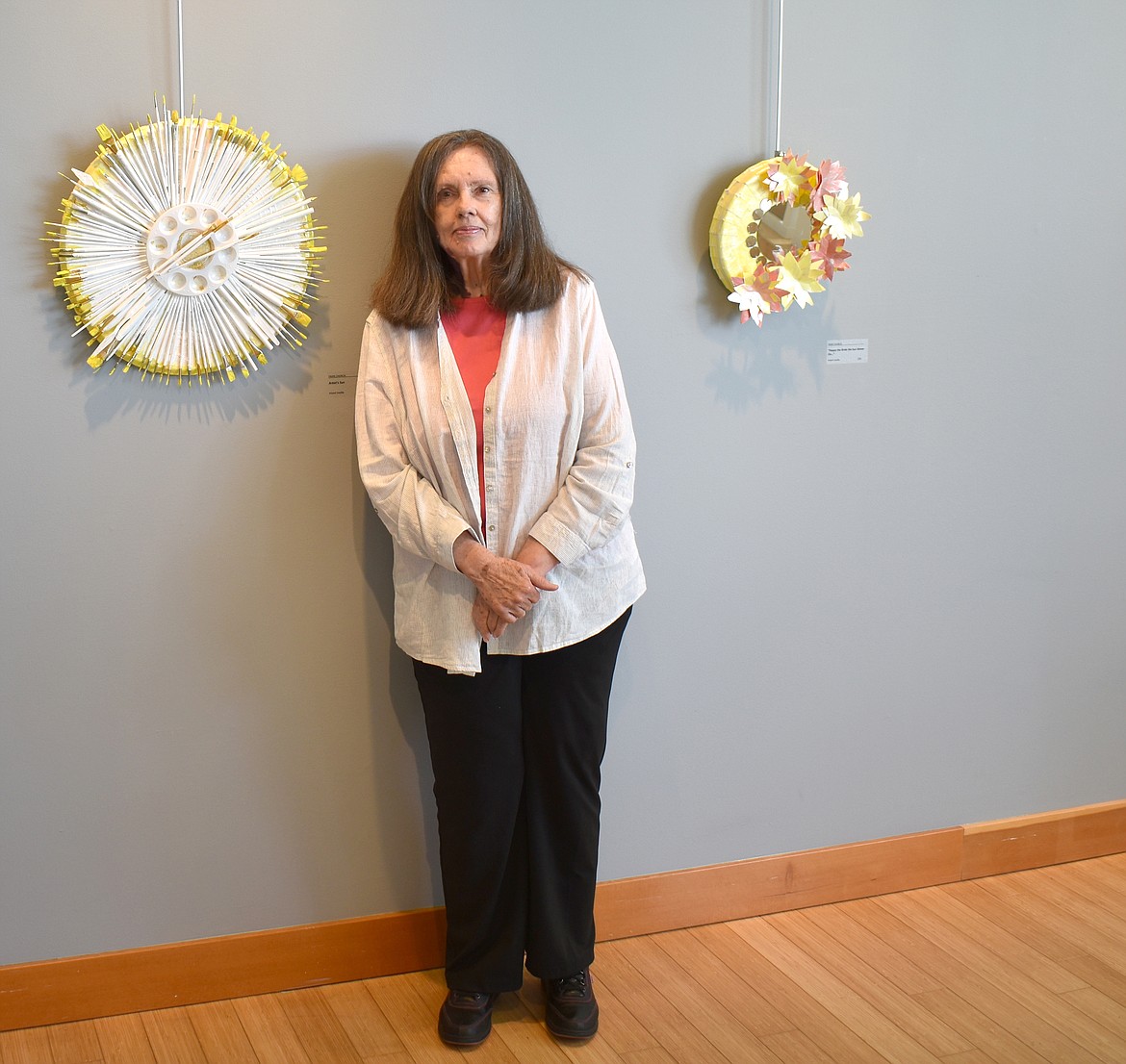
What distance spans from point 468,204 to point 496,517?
1.86 ft

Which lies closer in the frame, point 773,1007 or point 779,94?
point 773,1007

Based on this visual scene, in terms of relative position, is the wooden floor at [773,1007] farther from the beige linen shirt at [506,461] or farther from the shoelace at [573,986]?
the beige linen shirt at [506,461]

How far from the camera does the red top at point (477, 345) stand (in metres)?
2.16

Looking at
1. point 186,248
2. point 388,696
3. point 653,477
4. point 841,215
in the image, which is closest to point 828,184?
point 841,215

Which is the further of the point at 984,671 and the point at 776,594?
the point at 984,671

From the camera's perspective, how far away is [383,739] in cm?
243

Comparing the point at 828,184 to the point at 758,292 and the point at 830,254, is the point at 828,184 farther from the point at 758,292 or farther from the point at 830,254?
the point at 758,292

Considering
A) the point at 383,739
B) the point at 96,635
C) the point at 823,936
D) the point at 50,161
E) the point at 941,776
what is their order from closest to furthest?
the point at 50,161, the point at 96,635, the point at 383,739, the point at 823,936, the point at 941,776

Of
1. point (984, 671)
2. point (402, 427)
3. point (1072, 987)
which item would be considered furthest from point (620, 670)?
point (1072, 987)

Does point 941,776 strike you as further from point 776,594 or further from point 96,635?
point 96,635

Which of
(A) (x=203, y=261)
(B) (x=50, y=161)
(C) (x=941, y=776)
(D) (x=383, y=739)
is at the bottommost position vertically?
(C) (x=941, y=776)

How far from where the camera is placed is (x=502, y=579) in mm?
2092

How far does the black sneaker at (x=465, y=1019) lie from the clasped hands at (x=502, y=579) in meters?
0.74

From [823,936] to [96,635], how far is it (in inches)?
66.6
